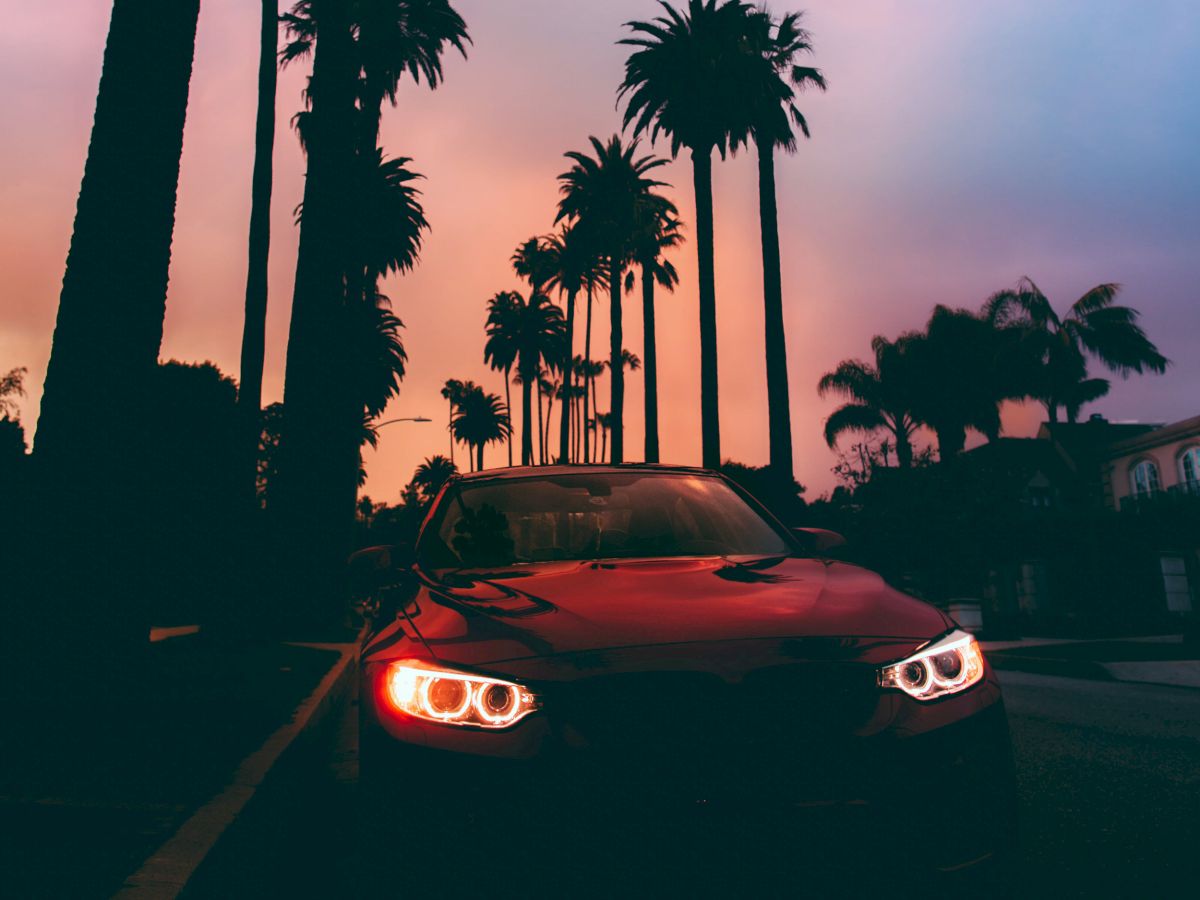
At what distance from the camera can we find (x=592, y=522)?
184 inches

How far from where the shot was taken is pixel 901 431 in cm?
6419

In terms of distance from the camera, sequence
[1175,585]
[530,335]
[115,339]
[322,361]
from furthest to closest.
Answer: [530,335], [1175,585], [322,361], [115,339]

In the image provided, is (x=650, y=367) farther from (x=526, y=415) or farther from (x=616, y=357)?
(x=526, y=415)

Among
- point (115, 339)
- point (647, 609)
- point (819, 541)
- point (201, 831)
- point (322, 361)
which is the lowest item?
point (201, 831)

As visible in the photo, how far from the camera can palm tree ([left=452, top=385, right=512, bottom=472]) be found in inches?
4515

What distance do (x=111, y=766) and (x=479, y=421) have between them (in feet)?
362

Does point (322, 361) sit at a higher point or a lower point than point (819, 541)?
higher

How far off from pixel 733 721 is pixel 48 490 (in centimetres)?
527

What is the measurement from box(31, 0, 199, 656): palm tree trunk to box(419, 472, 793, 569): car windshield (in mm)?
2766

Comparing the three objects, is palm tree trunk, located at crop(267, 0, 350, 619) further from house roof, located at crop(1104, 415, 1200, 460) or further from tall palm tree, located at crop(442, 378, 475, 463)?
tall palm tree, located at crop(442, 378, 475, 463)

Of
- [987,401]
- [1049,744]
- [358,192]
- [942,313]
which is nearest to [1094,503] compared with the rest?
[987,401]

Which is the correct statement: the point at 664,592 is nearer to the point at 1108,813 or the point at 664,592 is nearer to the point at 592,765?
the point at 592,765

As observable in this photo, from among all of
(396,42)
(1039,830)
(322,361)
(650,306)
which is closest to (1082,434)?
(650,306)

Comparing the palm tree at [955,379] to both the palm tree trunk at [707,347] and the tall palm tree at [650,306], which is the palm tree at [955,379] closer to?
the tall palm tree at [650,306]
